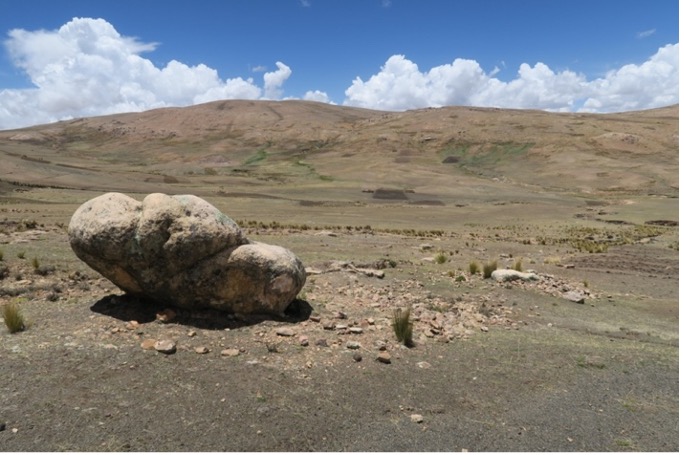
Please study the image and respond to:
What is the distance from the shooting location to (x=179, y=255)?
35.1ft

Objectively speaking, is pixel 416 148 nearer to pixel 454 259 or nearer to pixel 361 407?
pixel 454 259

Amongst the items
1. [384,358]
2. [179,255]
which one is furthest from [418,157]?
[384,358]

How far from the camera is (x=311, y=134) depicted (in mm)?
191500

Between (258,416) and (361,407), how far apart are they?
175cm

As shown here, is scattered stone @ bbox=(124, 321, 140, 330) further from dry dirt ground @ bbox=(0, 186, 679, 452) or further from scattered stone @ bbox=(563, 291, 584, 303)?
scattered stone @ bbox=(563, 291, 584, 303)

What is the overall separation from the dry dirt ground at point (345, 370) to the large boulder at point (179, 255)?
51 centimetres

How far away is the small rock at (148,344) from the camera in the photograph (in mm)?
9406

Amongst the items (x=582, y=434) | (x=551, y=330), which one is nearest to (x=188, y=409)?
(x=582, y=434)

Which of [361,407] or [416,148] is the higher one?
[416,148]

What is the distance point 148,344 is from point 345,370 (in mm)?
3977

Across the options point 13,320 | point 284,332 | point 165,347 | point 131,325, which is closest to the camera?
point 165,347

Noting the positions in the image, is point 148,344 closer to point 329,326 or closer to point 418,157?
point 329,326

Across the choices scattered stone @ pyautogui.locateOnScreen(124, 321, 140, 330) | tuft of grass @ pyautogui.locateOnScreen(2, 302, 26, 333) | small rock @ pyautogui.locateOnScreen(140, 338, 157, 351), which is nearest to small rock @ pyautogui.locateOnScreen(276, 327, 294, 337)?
small rock @ pyautogui.locateOnScreen(140, 338, 157, 351)

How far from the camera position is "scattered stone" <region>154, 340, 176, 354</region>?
30.6 ft
